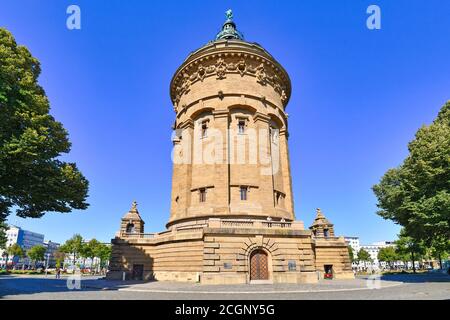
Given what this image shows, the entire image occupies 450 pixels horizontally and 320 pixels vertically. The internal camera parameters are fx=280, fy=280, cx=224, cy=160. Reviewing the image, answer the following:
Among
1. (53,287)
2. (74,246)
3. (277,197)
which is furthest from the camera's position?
(74,246)

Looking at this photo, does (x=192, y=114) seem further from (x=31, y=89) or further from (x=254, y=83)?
(x=31, y=89)

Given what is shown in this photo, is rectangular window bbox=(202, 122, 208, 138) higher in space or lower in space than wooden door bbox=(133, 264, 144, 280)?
higher

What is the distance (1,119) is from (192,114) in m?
20.8

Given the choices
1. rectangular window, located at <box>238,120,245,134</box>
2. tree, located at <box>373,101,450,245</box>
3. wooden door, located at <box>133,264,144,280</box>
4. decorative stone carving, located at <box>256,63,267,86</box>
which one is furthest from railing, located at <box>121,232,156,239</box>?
tree, located at <box>373,101,450,245</box>

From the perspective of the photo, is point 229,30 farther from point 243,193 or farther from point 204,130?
point 243,193

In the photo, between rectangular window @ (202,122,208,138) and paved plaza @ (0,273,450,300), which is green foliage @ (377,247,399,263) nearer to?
paved plaza @ (0,273,450,300)

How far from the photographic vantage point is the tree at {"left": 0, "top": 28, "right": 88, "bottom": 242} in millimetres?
16828

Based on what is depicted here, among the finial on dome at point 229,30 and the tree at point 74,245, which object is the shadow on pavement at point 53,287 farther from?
the tree at point 74,245

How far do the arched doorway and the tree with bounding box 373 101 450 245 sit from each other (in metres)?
12.5

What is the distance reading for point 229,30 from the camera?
45.4 m

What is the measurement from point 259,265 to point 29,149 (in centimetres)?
1824

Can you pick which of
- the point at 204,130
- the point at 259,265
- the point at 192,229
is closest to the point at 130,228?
the point at 192,229
